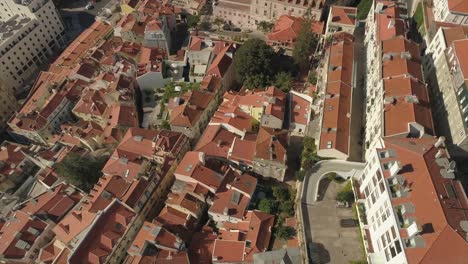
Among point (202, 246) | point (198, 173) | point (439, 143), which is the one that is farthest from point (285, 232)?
point (439, 143)

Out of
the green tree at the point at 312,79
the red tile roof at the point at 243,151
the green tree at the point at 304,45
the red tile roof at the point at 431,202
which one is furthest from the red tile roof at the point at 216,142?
the red tile roof at the point at 431,202

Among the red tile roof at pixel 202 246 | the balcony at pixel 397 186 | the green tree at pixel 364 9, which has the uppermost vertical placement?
the green tree at pixel 364 9

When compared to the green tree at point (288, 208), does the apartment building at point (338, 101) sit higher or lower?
higher

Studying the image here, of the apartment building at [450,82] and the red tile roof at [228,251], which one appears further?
the red tile roof at [228,251]

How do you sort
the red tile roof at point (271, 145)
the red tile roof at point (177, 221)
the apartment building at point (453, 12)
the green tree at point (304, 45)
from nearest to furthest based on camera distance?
the red tile roof at point (177, 221) → the red tile roof at point (271, 145) → the apartment building at point (453, 12) → the green tree at point (304, 45)

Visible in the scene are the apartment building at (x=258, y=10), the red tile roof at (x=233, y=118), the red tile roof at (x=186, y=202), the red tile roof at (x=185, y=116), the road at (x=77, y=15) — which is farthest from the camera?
the road at (x=77, y=15)

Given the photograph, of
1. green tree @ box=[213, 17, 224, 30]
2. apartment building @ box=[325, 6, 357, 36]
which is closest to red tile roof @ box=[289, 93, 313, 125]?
apartment building @ box=[325, 6, 357, 36]

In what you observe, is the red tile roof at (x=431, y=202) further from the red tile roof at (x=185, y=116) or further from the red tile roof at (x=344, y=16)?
the red tile roof at (x=185, y=116)
